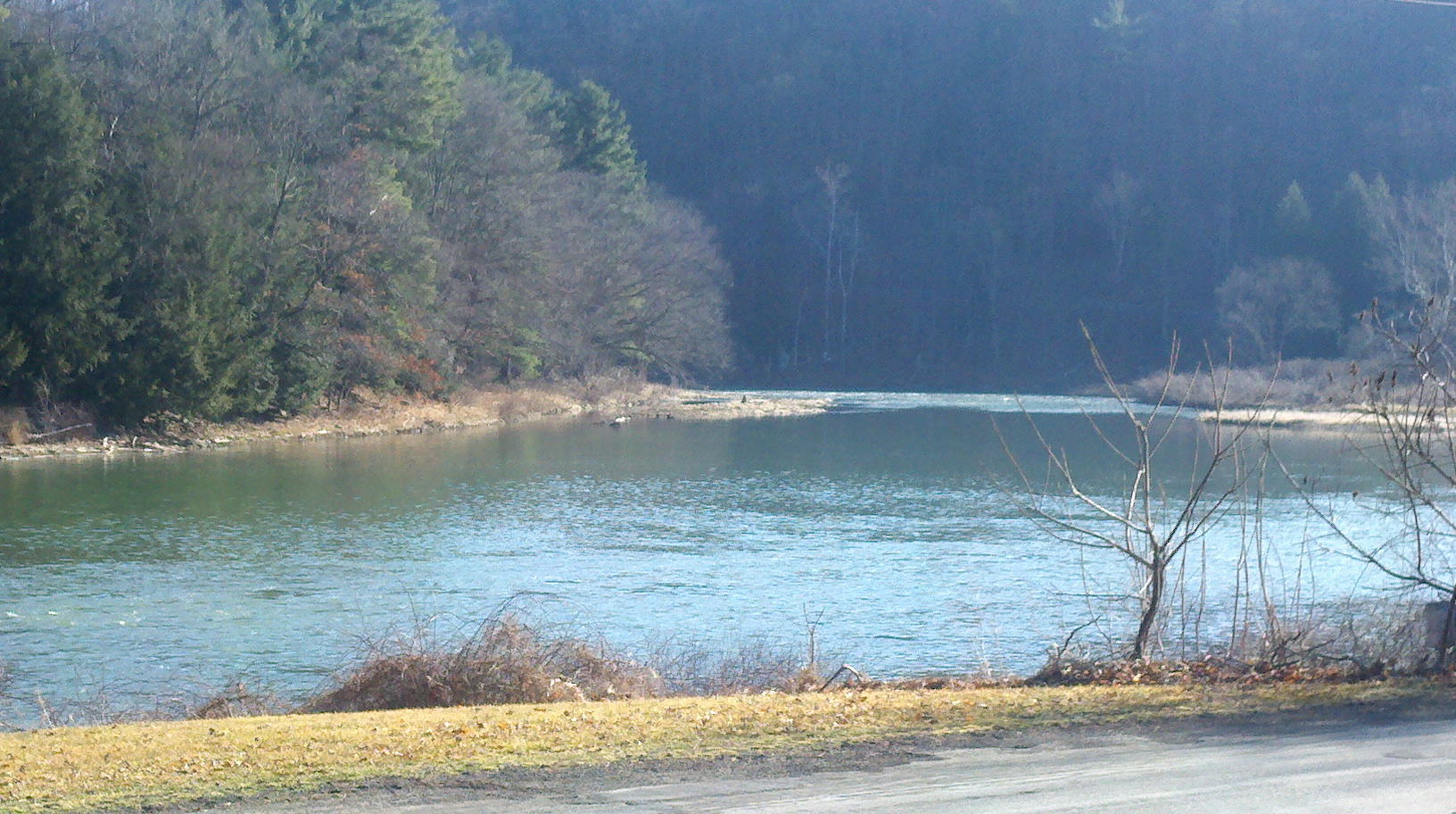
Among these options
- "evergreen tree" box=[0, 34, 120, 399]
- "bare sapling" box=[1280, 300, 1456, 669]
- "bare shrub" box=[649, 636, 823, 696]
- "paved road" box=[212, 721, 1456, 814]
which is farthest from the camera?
"evergreen tree" box=[0, 34, 120, 399]

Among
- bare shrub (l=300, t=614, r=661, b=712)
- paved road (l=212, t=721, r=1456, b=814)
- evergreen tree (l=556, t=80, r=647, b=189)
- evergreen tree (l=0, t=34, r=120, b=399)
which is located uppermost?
evergreen tree (l=556, t=80, r=647, b=189)

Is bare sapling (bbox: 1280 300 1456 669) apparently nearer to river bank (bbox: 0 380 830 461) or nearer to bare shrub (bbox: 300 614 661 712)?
bare shrub (bbox: 300 614 661 712)

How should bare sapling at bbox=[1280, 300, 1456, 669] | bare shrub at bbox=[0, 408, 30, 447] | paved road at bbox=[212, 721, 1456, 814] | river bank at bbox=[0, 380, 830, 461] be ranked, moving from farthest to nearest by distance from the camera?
river bank at bbox=[0, 380, 830, 461] → bare shrub at bbox=[0, 408, 30, 447] → bare sapling at bbox=[1280, 300, 1456, 669] → paved road at bbox=[212, 721, 1456, 814]

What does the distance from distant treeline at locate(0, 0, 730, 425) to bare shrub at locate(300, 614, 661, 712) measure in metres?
25.7

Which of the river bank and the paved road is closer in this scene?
the paved road

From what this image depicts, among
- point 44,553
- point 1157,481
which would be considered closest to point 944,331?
point 1157,481

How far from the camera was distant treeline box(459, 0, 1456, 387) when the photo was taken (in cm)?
9344

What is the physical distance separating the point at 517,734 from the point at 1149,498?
19331mm

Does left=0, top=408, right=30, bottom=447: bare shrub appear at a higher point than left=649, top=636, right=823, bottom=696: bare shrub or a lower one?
higher

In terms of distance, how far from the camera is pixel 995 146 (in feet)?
346

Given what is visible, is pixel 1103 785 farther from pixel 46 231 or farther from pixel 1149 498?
pixel 46 231

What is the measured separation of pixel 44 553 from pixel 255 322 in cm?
2011

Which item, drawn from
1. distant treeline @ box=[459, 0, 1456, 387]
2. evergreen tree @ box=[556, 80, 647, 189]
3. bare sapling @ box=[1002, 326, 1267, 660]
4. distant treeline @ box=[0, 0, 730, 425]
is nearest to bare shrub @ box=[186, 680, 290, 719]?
bare sapling @ box=[1002, 326, 1267, 660]

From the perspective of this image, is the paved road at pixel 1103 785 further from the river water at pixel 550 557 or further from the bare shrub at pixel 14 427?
the bare shrub at pixel 14 427
